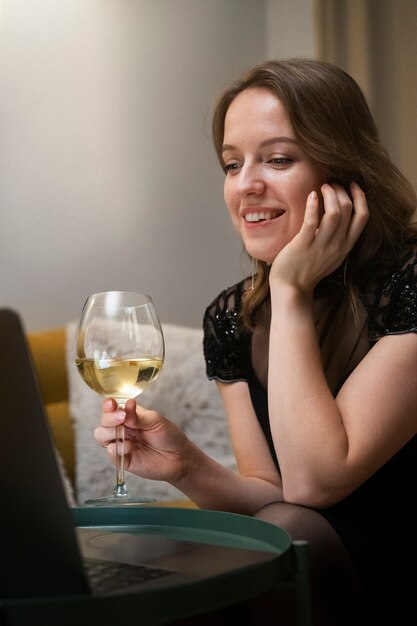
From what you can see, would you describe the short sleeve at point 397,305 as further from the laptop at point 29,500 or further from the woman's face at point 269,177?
the laptop at point 29,500

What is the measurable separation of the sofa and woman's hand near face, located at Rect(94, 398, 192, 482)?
1.32 m

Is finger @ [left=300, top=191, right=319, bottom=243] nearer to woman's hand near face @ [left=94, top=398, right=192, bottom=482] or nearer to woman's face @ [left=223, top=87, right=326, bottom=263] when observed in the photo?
woman's face @ [left=223, top=87, right=326, bottom=263]

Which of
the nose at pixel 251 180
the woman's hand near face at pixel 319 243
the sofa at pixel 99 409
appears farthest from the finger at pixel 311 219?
the sofa at pixel 99 409

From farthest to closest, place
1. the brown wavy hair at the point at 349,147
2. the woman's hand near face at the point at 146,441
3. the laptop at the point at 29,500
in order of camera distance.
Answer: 1. the brown wavy hair at the point at 349,147
2. the woman's hand near face at the point at 146,441
3. the laptop at the point at 29,500

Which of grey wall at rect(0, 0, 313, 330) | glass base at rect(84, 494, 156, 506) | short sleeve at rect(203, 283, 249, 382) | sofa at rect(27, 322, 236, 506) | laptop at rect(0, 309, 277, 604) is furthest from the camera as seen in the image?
grey wall at rect(0, 0, 313, 330)

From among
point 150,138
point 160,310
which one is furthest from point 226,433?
point 150,138

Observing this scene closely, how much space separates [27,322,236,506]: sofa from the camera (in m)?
2.68

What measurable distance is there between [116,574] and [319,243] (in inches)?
33.6

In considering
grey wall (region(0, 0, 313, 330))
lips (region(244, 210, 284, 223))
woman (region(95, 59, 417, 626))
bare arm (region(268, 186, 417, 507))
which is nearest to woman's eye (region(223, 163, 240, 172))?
woman (region(95, 59, 417, 626))

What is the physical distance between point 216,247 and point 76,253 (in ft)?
1.86

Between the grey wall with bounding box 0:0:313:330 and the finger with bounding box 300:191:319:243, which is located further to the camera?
the grey wall with bounding box 0:0:313:330

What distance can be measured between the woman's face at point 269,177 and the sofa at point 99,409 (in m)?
1.18

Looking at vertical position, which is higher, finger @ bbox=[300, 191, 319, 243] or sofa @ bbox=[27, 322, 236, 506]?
finger @ bbox=[300, 191, 319, 243]

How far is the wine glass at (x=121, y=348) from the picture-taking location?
1242 millimetres
